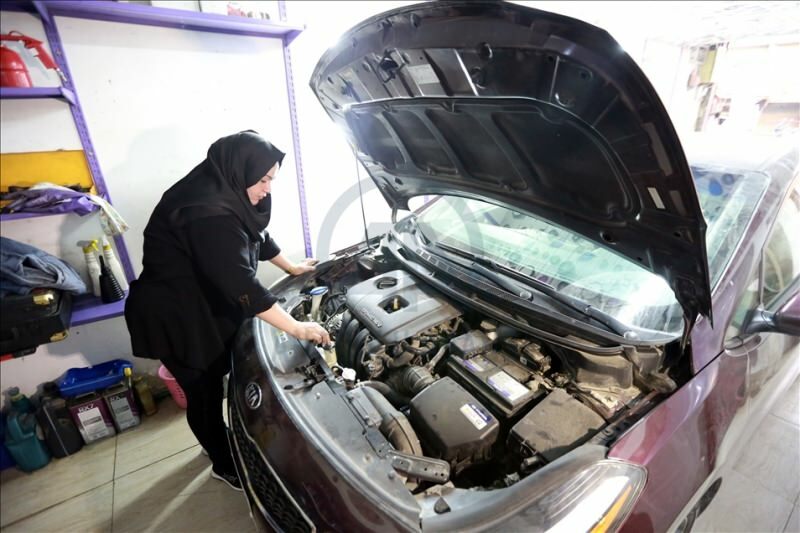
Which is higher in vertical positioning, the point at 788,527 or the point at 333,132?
the point at 333,132

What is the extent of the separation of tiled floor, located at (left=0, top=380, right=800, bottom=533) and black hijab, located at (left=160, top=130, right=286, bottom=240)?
1395 mm

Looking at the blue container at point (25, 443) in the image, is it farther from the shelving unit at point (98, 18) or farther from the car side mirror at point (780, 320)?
the car side mirror at point (780, 320)

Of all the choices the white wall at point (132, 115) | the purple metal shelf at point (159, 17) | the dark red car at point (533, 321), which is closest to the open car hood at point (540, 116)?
the dark red car at point (533, 321)

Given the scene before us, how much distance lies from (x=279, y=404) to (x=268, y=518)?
306 mm

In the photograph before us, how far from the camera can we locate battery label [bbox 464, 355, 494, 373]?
121 centimetres

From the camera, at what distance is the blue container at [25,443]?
75.4 inches

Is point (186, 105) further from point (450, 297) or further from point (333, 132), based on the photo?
point (450, 297)

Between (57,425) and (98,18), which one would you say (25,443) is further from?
(98,18)

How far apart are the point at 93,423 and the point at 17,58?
1.87 m

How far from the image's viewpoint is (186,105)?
209cm

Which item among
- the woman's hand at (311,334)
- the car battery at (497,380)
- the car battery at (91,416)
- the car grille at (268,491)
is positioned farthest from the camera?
the car battery at (91,416)

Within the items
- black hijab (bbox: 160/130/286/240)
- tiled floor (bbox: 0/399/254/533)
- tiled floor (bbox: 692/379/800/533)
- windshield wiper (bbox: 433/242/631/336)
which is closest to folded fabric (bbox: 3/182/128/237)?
black hijab (bbox: 160/130/286/240)

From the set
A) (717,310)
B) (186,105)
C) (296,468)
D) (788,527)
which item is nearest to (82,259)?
(186,105)

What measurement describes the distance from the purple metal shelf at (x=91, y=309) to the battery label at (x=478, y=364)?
6.04 ft
